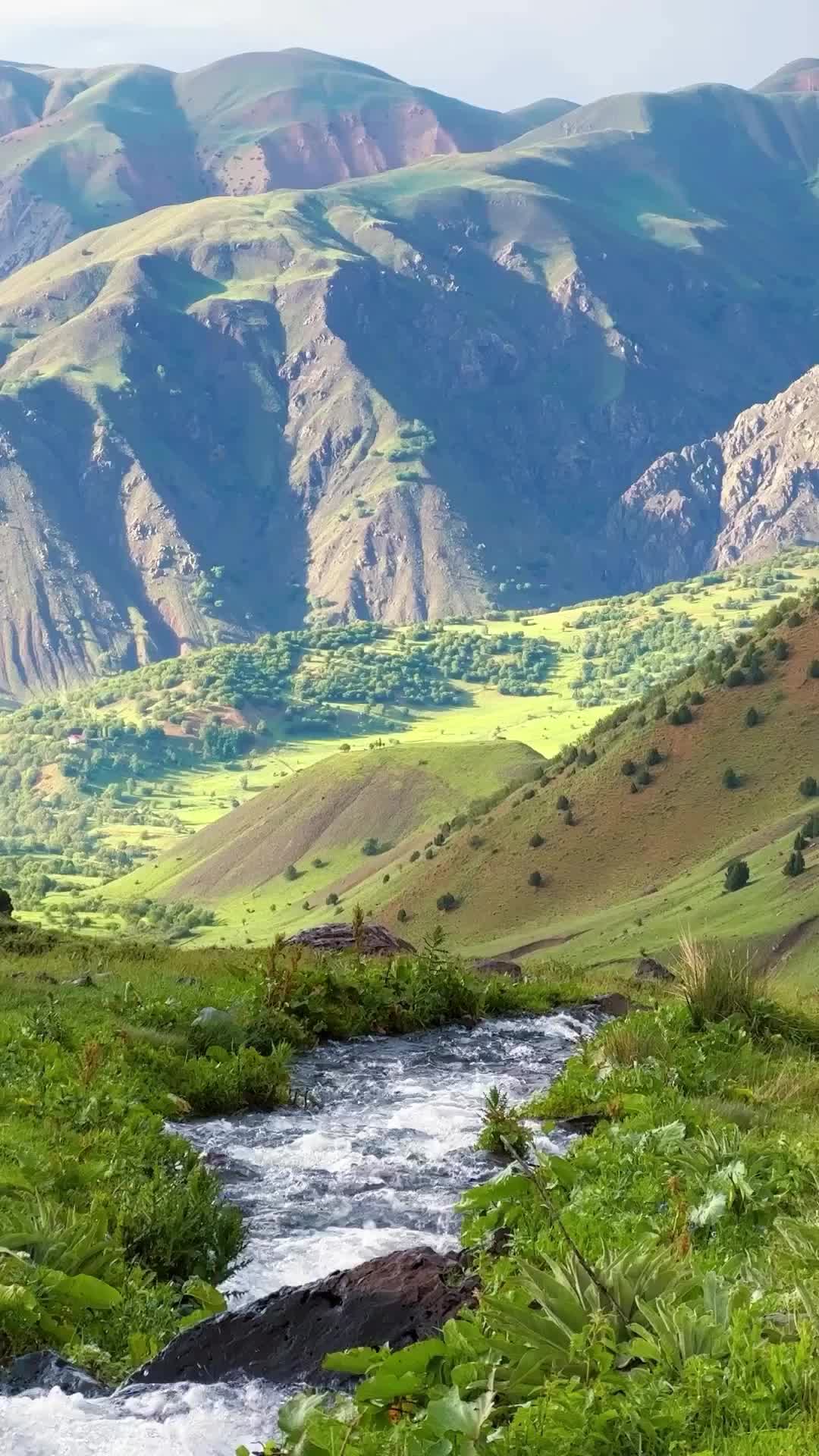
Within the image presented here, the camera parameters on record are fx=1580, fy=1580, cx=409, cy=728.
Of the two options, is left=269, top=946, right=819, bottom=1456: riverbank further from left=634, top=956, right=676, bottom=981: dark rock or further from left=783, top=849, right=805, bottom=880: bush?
left=783, top=849, right=805, bottom=880: bush

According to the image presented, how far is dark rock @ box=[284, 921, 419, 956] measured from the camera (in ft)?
96.4

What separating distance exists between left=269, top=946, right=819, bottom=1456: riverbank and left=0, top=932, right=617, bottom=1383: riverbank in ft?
7.04

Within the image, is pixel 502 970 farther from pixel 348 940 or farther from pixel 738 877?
pixel 738 877

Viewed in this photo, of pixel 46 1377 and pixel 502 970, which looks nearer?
pixel 46 1377

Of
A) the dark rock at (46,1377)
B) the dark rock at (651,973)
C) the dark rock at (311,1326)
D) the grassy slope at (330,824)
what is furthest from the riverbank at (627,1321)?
the grassy slope at (330,824)

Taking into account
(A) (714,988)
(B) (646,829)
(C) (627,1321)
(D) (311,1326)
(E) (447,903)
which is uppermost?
(C) (627,1321)

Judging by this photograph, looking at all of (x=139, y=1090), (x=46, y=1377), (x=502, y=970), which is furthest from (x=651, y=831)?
(x=46, y=1377)

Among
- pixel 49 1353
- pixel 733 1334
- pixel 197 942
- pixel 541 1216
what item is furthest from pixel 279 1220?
pixel 197 942

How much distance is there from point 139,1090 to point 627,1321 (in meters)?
8.40

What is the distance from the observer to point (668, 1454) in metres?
7.01

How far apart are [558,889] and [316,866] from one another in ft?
244

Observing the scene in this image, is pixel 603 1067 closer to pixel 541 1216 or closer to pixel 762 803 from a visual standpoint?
pixel 541 1216

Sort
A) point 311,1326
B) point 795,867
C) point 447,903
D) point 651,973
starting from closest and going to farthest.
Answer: point 311,1326 < point 651,973 < point 795,867 < point 447,903

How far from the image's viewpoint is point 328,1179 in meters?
14.1
